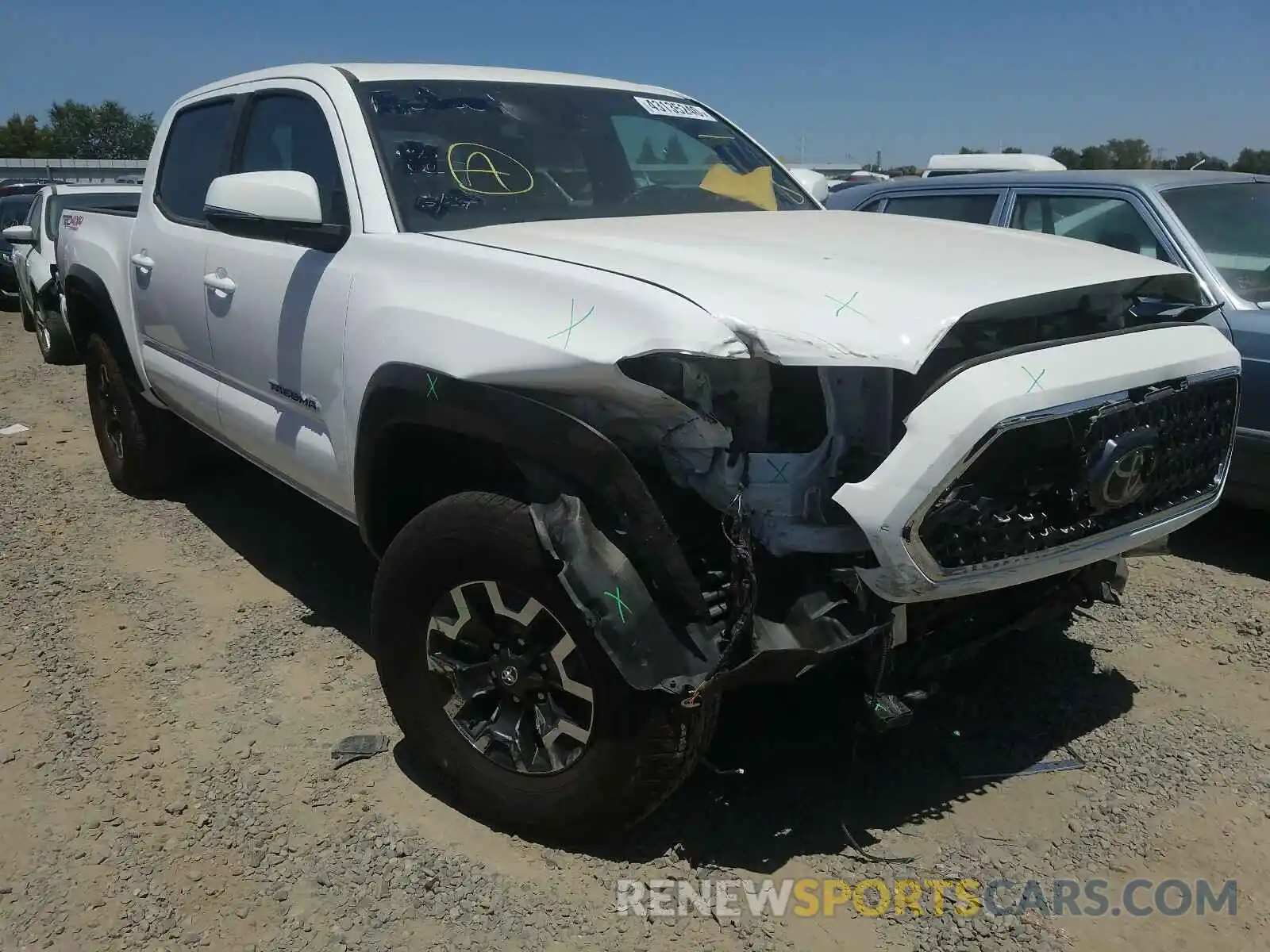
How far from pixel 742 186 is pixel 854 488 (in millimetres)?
2109

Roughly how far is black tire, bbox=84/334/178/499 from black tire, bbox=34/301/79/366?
16.0 ft

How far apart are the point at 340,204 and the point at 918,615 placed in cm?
209

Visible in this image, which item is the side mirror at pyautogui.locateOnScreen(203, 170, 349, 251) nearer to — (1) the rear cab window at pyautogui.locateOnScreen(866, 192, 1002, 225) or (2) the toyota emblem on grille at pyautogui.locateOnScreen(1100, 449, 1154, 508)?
(2) the toyota emblem on grille at pyautogui.locateOnScreen(1100, 449, 1154, 508)

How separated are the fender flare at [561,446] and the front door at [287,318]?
1.55 feet

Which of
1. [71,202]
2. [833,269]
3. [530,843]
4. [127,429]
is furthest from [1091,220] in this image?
[71,202]

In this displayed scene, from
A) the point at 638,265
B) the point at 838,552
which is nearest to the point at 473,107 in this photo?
the point at 638,265

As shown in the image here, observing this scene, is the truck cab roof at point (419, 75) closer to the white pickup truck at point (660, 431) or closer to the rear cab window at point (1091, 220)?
the white pickup truck at point (660, 431)

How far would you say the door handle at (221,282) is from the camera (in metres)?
3.64

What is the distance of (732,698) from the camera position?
331 cm

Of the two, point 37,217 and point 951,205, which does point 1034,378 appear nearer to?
point 951,205

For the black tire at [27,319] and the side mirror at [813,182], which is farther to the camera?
the black tire at [27,319]

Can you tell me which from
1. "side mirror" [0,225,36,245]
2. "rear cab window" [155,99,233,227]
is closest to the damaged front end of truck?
"rear cab window" [155,99,233,227]

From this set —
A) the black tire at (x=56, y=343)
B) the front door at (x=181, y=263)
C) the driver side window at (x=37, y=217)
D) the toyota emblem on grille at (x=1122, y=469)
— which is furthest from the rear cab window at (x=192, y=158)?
the driver side window at (x=37, y=217)

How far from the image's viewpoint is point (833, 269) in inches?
93.6
